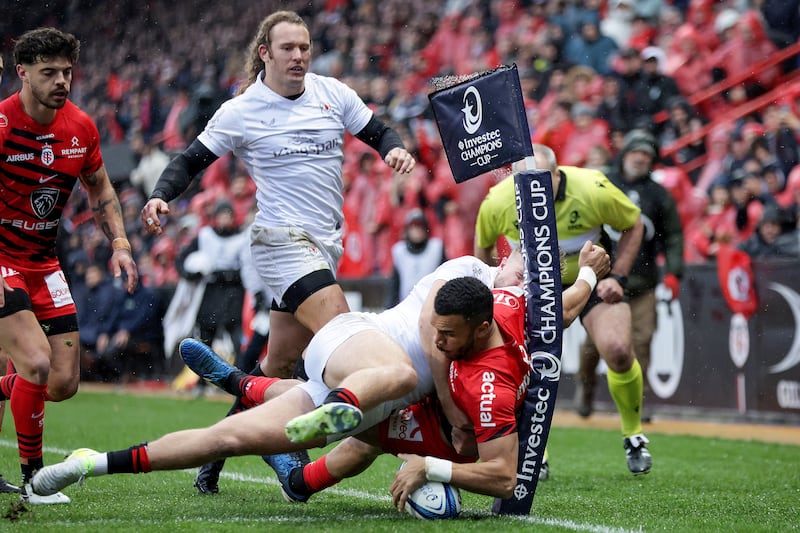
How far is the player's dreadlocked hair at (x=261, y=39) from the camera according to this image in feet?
21.6

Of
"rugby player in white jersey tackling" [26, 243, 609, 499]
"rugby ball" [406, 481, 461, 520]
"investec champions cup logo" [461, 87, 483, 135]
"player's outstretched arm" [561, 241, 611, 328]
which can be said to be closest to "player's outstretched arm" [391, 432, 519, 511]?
"rugby ball" [406, 481, 461, 520]

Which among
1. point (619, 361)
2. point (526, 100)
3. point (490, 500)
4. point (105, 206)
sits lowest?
point (490, 500)

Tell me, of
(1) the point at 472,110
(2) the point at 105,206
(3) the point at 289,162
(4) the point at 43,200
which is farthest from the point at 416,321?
(4) the point at 43,200

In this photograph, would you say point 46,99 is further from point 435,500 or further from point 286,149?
point 435,500

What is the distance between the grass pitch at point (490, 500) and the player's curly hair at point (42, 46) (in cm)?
234

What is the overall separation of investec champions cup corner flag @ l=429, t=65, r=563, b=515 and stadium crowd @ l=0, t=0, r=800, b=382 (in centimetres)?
580

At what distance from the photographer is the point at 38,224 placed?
645 centimetres

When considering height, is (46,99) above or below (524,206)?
above

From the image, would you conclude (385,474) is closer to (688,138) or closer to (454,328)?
(454,328)

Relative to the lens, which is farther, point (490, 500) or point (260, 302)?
point (260, 302)

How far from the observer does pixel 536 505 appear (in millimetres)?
6016

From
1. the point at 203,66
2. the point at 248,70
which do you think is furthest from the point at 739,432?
the point at 203,66

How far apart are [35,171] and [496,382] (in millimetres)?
2866

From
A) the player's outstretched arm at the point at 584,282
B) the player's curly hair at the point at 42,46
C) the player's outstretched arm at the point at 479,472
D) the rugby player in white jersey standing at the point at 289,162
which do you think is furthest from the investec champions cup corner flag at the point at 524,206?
the player's curly hair at the point at 42,46
